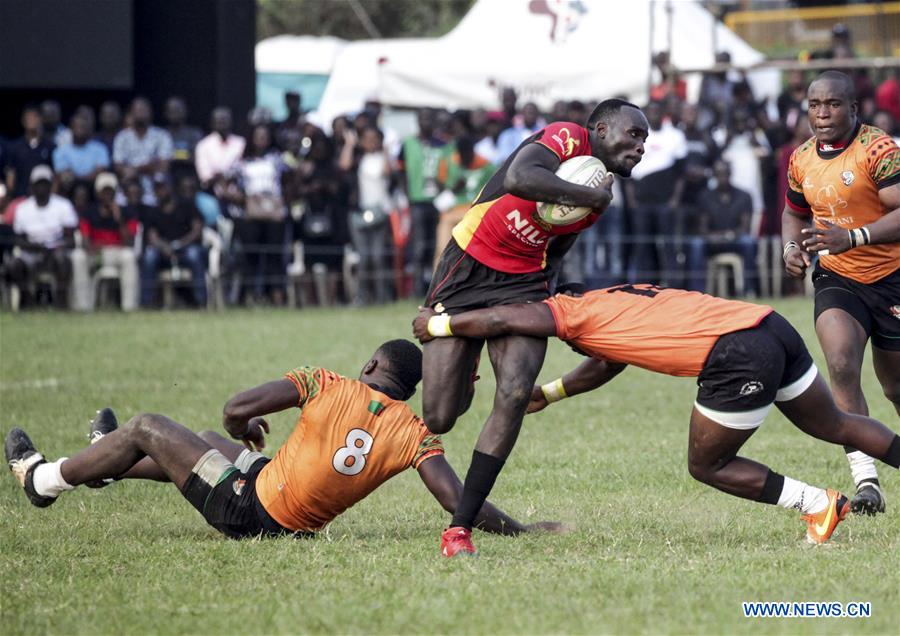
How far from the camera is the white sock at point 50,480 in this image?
7.34 metres

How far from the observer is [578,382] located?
7820 mm

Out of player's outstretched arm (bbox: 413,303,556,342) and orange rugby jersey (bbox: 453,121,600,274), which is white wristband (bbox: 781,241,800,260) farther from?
player's outstretched arm (bbox: 413,303,556,342)

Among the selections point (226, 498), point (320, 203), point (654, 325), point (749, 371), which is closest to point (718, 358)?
point (749, 371)

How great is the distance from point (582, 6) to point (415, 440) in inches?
676

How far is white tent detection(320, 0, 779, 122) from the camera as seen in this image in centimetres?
2233

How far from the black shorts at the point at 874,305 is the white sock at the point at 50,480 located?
4.24m

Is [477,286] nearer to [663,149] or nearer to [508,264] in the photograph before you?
[508,264]

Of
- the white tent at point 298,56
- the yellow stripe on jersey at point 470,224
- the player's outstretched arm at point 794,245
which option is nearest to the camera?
the yellow stripe on jersey at point 470,224

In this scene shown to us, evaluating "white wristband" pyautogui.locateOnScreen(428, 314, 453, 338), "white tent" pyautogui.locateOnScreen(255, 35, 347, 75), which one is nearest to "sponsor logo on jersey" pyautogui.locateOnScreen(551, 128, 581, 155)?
"white wristband" pyautogui.locateOnScreen(428, 314, 453, 338)

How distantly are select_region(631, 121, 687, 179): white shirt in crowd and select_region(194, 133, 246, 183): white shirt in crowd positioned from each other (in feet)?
18.2

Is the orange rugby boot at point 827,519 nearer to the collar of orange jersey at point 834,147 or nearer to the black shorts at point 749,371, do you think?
the black shorts at point 749,371

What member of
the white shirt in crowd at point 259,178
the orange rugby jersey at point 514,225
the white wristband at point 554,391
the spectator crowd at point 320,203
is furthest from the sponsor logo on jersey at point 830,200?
the white shirt in crowd at point 259,178

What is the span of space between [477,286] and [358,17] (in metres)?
41.7

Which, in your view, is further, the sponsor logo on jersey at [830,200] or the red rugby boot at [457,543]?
the sponsor logo on jersey at [830,200]
